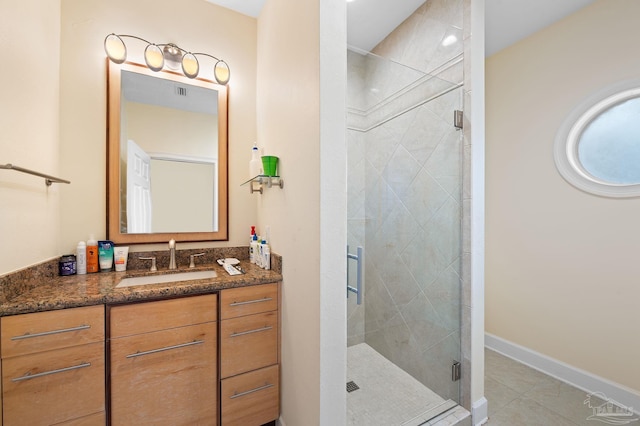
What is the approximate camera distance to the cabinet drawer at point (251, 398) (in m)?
→ 1.30

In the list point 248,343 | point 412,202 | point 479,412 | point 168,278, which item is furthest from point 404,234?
point 168,278

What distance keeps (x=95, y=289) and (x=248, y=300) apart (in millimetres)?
717

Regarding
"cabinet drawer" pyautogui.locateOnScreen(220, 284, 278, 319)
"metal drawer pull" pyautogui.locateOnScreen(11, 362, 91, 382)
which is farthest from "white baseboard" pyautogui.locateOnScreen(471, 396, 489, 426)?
"metal drawer pull" pyautogui.locateOnScreen(11, 362, 91, 382)

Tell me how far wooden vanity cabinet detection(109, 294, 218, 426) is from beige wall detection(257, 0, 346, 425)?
41cm

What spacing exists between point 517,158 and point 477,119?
1.08m

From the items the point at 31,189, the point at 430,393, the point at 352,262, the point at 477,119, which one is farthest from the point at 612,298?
the point at 31,189

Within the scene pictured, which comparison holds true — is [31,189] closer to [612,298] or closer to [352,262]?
[352,262]

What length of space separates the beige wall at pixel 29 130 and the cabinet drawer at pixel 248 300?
0.90m

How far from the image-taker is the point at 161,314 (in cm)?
117

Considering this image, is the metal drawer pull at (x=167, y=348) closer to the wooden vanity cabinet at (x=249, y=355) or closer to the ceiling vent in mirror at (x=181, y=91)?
the wooden vanity cabinet at (x=249, y=355)

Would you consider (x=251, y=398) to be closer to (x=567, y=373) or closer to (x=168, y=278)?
(x=168, y=278)

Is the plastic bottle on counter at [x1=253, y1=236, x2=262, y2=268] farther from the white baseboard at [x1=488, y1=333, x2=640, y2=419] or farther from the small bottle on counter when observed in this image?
the white baseboard at [x1=488, y1=333, x2=640, y2=419]

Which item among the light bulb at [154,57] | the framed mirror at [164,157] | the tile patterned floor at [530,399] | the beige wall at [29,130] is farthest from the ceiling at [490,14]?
the tile patterned floor at [530,399]

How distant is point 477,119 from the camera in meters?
1.50
